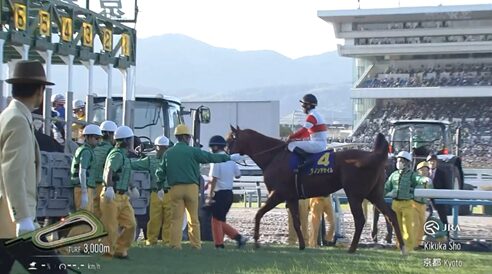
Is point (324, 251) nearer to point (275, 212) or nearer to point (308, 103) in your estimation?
point (308, 103)

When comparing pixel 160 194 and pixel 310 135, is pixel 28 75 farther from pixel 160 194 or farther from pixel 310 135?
pixel 310 135

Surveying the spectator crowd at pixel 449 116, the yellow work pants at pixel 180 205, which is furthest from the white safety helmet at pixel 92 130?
the spectator crowd at pixel 449 116

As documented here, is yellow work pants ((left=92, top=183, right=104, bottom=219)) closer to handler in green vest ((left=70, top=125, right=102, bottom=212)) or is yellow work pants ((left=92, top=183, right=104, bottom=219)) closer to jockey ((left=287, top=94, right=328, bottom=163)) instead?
handler in green vest ((left=70, top=125, right=102, bottom=212))

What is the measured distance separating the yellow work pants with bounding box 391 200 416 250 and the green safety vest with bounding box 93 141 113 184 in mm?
4618

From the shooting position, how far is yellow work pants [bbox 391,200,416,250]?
1430 centimetres

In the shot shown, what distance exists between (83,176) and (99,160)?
1.50 feet

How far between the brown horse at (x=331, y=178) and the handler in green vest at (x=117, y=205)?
109 inches

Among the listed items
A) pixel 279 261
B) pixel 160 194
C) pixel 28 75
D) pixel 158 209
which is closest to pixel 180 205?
pixel 160 194

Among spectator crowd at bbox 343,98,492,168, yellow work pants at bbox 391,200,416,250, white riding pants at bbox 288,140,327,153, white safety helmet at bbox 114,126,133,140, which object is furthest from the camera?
spectator crowd at bbox 343,98,492,168

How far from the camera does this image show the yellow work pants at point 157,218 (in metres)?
15.0

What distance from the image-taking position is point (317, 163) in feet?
47.6

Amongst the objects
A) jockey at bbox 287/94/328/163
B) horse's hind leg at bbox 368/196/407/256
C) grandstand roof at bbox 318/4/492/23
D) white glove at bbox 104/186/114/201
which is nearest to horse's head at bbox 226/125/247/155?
jockey at bbox 287/94/328/163

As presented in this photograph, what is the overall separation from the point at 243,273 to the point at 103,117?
7.52 meters

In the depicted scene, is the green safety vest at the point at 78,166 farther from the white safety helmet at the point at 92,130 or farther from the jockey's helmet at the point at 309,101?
the jockey's helmet at the point at 309,101
